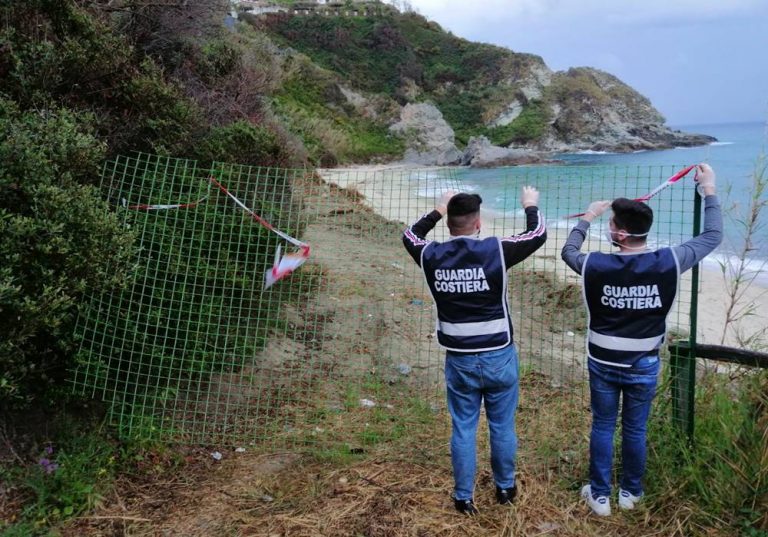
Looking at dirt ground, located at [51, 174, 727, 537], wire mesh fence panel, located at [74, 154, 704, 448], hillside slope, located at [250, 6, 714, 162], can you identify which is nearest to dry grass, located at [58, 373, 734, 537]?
dirt ground, located at [51, 174, 727, 537]

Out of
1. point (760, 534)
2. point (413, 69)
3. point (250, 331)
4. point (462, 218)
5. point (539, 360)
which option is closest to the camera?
point (760, 534)

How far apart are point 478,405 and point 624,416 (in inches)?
30.1

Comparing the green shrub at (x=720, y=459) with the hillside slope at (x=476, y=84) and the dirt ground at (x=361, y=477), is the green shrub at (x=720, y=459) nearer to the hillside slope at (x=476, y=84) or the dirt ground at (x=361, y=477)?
the dirt ground at (x=361, y=477)

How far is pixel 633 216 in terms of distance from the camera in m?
2.73

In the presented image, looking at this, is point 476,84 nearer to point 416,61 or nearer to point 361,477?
point 416,61

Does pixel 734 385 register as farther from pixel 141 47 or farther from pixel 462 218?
pixel 141 47

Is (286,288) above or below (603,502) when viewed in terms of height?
above

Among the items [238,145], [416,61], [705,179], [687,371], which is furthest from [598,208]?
[416,61]

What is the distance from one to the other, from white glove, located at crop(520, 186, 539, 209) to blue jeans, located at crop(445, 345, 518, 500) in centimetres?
80

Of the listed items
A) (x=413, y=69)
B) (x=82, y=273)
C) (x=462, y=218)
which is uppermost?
(x=413, y=69)

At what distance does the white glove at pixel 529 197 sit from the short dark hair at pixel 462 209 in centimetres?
35

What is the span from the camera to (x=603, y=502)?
119 inches

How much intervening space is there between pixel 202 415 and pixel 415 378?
2097mm

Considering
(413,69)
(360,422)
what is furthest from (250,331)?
(413,69)
